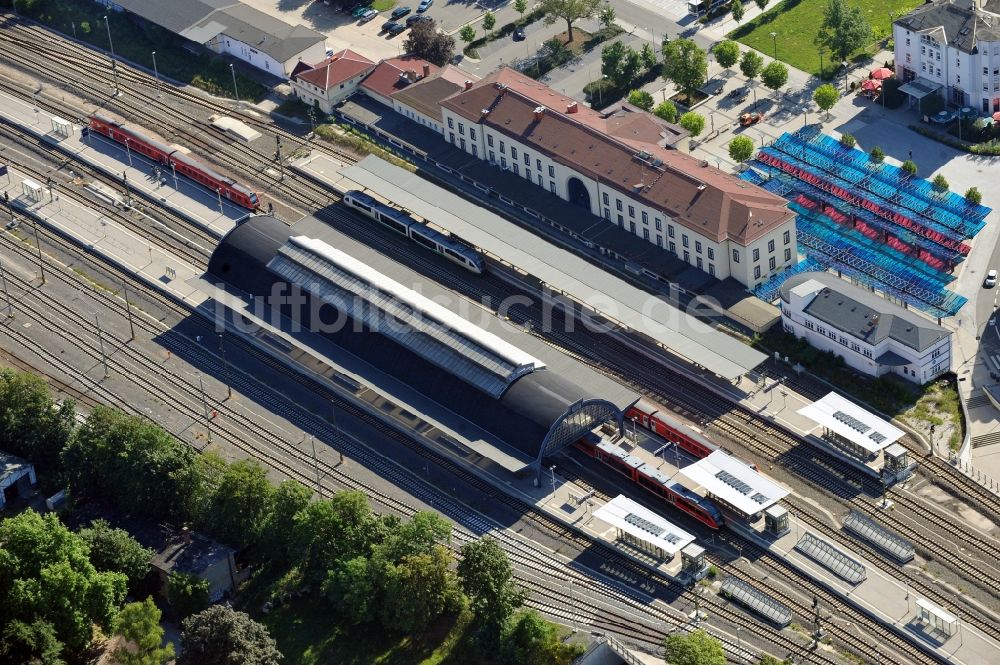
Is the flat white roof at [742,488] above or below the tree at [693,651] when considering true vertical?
above

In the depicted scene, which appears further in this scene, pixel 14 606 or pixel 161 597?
pixel 161 597

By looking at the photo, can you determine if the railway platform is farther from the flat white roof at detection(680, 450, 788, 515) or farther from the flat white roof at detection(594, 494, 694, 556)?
the flat white roof at detection(594, 494, 694, 556)

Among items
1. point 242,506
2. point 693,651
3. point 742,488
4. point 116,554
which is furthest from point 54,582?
point 742,488

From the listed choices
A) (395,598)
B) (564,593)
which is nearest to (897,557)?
(564,593)

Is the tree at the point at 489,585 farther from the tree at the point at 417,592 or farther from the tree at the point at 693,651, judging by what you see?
the tree at the point at 693,651

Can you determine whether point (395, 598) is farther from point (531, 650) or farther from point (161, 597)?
point (161, 597)

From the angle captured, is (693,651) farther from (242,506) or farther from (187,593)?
(187,593)

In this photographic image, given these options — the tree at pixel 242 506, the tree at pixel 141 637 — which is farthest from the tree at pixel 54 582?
the tree at pixel 242 506
